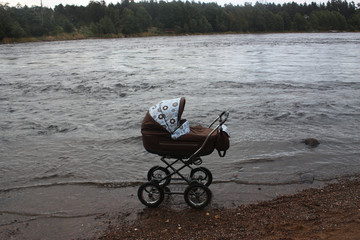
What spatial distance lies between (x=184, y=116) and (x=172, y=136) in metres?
5.92

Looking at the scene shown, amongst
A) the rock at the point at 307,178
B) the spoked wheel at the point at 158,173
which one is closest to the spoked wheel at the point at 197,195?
the spoked wheel at the point at 158,173

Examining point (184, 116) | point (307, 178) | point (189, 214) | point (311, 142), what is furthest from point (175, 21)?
point (189, 214)

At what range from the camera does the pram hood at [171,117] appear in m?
4.40

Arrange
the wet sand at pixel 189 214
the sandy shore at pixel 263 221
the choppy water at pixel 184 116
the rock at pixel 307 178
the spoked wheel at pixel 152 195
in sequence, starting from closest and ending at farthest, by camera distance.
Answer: the sandy shore at pixel 263 221
the wet sand at pixel 189 214
the spoked wheel at pixel 152 195
the rock at pixel 307 178
the choppy water at pixel 184 116

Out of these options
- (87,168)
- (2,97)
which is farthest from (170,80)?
(87,168)

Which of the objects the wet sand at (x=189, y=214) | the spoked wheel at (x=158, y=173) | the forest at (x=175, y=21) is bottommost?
the wet sand at (x=189, y=214)

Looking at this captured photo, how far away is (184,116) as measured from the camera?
1029cm

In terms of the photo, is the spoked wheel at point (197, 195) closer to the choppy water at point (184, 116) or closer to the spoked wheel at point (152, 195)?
the spoked wheel at point (152, 195)

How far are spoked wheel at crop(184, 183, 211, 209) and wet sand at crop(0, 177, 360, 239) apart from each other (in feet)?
0.35

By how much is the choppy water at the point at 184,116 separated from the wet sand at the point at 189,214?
45cm

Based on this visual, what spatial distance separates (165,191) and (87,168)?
6.87ft

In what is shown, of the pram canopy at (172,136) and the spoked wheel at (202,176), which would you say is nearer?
the pram canopy at (172,136)

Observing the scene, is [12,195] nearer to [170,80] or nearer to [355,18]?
[170,80]

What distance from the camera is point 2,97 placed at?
14.1m
